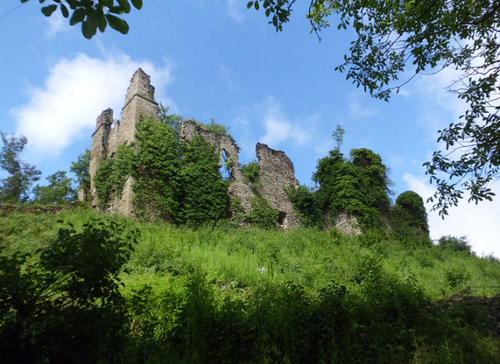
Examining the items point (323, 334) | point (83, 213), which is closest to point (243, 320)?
point (323, 334)

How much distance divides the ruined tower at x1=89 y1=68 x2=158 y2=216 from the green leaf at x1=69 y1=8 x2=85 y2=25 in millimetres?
13081

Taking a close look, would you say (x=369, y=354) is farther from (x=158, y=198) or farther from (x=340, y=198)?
(x=340, y=198)

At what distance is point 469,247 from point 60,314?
2563 centimetres

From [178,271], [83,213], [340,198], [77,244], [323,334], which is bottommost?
[323,334]

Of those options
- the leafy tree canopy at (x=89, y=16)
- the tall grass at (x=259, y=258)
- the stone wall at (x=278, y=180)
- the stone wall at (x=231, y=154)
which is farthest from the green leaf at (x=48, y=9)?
the stone wall at (x=278, y=180)

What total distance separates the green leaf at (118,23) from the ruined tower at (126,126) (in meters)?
13.1

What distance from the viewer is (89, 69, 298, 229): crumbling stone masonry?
17.4 meters

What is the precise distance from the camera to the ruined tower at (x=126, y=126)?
16.1 m

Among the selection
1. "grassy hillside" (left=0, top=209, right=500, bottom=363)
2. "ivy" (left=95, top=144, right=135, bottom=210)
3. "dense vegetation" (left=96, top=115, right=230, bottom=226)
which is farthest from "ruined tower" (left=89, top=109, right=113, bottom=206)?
"grassy hillside" (left=0, top=209, right=500, bottom=363)

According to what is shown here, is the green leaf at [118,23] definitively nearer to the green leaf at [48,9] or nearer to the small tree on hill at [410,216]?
the green leaf at [48,9]

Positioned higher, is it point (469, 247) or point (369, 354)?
point (469, 247)

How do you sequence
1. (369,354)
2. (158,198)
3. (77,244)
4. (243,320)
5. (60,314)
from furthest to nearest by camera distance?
(158,198) → (243,320) → (369,354) → (77,244) → (60,314)

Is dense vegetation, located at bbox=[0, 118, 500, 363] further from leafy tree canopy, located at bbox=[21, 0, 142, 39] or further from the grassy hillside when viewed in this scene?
leafy tree canopy, located at bbox=[21, 0, 142, 39]

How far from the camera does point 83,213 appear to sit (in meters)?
14.7
